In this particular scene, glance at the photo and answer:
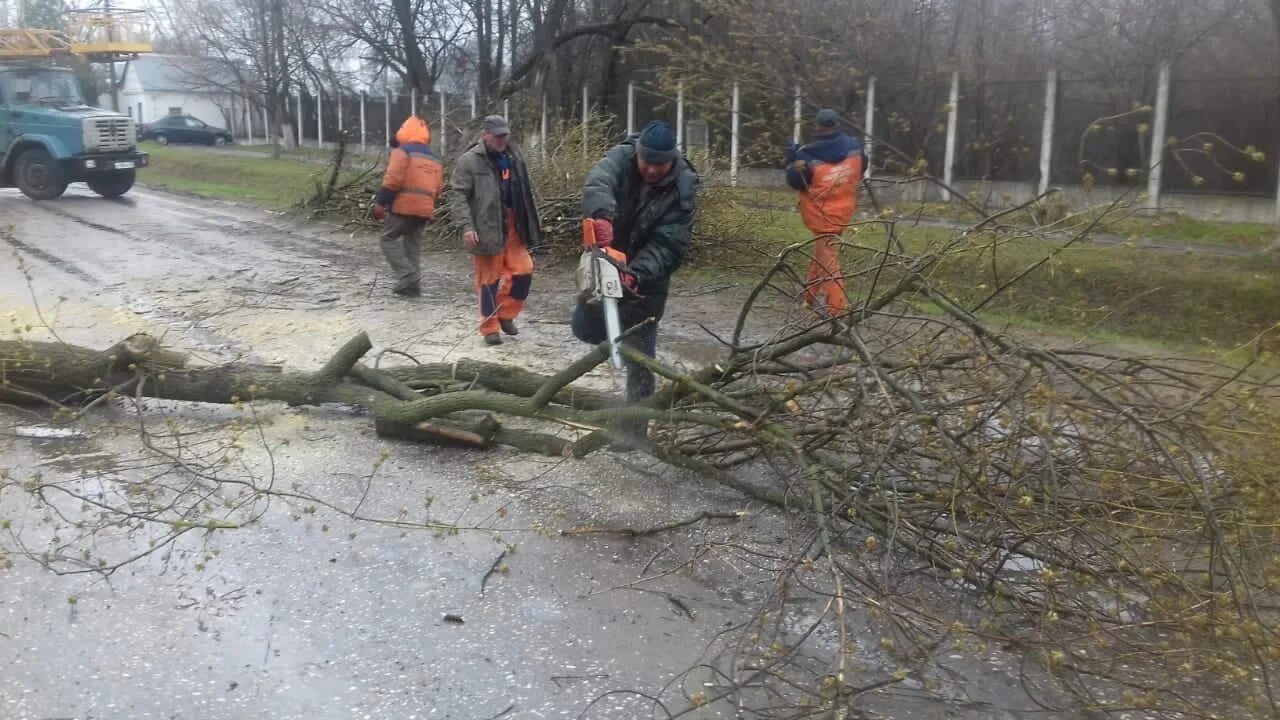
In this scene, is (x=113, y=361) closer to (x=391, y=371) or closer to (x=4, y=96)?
(x=391, y=371)

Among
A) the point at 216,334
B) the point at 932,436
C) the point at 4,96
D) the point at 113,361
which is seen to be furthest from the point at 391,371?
the point at 4,96

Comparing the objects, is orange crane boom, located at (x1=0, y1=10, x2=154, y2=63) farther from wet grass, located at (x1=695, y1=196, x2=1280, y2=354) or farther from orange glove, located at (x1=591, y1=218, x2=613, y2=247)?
orange glove, located at (x1=591, y1=218, x2=613, y2=247)

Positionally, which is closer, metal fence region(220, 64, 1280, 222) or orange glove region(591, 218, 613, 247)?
orange glove region(591, 218, 613, 247)

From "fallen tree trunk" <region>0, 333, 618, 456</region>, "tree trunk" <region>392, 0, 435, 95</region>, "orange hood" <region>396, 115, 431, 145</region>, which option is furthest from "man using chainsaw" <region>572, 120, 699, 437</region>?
"tree trunk" <region>392, 0, 435, 95</region>

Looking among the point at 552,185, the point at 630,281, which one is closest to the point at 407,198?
the point at 552,185

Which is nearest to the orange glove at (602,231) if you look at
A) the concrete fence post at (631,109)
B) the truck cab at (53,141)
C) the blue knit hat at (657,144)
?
the blue knit hat at (657,144)

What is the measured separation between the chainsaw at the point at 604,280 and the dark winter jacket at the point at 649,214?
27 cm

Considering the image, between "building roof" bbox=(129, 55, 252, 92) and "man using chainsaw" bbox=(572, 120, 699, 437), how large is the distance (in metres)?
23.3

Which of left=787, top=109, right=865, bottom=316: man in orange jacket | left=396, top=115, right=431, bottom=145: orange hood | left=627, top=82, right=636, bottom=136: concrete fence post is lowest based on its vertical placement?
left=787, top=109, right=865, bottom=316: man in orange jacket

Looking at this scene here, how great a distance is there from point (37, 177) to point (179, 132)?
28.7 m

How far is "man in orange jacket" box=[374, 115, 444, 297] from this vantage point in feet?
31.6

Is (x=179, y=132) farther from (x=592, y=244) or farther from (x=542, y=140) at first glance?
(x=592, y=244)

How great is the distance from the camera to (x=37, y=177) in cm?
1947

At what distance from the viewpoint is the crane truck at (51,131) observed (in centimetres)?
1917
